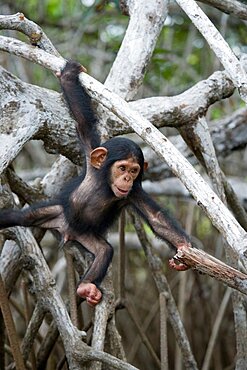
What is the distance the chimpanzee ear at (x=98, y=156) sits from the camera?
2758 mm

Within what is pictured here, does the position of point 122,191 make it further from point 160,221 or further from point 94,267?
A: point 94,267

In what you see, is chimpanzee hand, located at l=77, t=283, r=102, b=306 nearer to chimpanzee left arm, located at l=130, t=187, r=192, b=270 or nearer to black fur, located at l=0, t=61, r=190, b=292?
black fur, located at l=0, t=61, r=190, b=292

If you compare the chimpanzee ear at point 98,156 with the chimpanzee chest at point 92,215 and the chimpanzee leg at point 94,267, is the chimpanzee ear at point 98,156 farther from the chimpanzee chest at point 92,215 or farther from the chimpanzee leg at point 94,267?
the chimpanzee leg at point 94,267

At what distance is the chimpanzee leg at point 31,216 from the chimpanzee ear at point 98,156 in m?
0.28

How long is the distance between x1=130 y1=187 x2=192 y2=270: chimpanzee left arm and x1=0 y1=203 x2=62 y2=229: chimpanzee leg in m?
0.33

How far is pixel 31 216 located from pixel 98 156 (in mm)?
368

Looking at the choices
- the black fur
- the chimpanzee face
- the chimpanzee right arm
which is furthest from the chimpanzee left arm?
the chimpanzee right arm

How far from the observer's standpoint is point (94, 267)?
2.90 metres

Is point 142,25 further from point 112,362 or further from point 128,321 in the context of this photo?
point 128,321

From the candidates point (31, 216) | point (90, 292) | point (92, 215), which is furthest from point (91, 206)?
point (90, 292)

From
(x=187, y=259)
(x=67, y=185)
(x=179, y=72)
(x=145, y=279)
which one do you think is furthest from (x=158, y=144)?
(x=145, y=279)

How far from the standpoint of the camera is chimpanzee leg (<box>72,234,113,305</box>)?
2820mm

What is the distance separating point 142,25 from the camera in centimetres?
340

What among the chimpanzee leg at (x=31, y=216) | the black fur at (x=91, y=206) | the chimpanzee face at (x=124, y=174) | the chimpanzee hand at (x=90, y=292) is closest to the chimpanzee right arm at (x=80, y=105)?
the black fur at (x=91, y=206)
